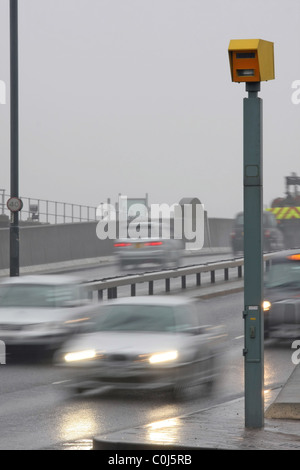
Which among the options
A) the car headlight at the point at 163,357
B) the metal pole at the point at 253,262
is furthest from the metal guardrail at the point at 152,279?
the metal pole at the point at 253,262

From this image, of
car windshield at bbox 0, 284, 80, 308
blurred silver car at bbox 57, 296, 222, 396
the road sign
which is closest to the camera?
blurred silver car at bbox 57, 296, 222, 396

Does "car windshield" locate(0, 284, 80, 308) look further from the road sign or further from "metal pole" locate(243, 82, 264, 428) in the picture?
the road sign

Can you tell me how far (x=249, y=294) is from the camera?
1131cm

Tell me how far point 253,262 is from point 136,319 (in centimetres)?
466

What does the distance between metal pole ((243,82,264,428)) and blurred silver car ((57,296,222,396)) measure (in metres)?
3.25

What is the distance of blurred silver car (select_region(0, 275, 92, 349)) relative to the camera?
1781cm

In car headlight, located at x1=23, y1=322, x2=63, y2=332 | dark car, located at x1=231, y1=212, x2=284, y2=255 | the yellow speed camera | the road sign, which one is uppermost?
the yellow speed camera

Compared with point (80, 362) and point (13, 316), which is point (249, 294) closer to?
point (80, 362)

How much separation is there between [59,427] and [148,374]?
2.22 meters

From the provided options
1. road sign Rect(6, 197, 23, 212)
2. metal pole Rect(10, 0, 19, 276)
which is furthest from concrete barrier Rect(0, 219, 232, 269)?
road sign Rect(6, 197, 23, 212)

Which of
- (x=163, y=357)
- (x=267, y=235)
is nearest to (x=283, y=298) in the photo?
(x=163, y=357)

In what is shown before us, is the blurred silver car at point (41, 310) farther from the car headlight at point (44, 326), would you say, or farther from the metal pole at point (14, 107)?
the metal pole at point (14, 107)

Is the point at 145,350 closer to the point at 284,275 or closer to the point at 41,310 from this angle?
the point at 41,310

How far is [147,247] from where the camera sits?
33.8 metres
